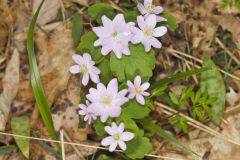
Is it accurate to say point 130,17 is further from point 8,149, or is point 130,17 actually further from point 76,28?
point 8,149

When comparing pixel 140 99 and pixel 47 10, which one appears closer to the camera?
pixel 140 99

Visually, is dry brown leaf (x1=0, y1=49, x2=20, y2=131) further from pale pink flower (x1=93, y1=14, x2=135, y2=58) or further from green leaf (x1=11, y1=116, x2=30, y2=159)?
pale pink flower (x1=93, y1=14, x2=135, y2=58)

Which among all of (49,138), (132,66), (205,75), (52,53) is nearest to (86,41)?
(132,66)

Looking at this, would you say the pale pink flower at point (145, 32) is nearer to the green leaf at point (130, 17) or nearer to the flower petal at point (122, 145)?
the green leaf at point (130, 17)

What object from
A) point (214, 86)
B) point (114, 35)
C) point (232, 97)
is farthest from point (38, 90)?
point (232, 97)

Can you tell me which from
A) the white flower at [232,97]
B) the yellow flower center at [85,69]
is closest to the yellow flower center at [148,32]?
the yellow flower center at [85,69]

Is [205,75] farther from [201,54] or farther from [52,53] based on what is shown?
[52,53]

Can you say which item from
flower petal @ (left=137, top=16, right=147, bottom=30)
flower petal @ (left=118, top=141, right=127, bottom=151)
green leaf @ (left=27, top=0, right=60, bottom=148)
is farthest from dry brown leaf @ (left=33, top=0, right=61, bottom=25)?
flower petal @ (left=118, top=141, right=127, bottom=151)
